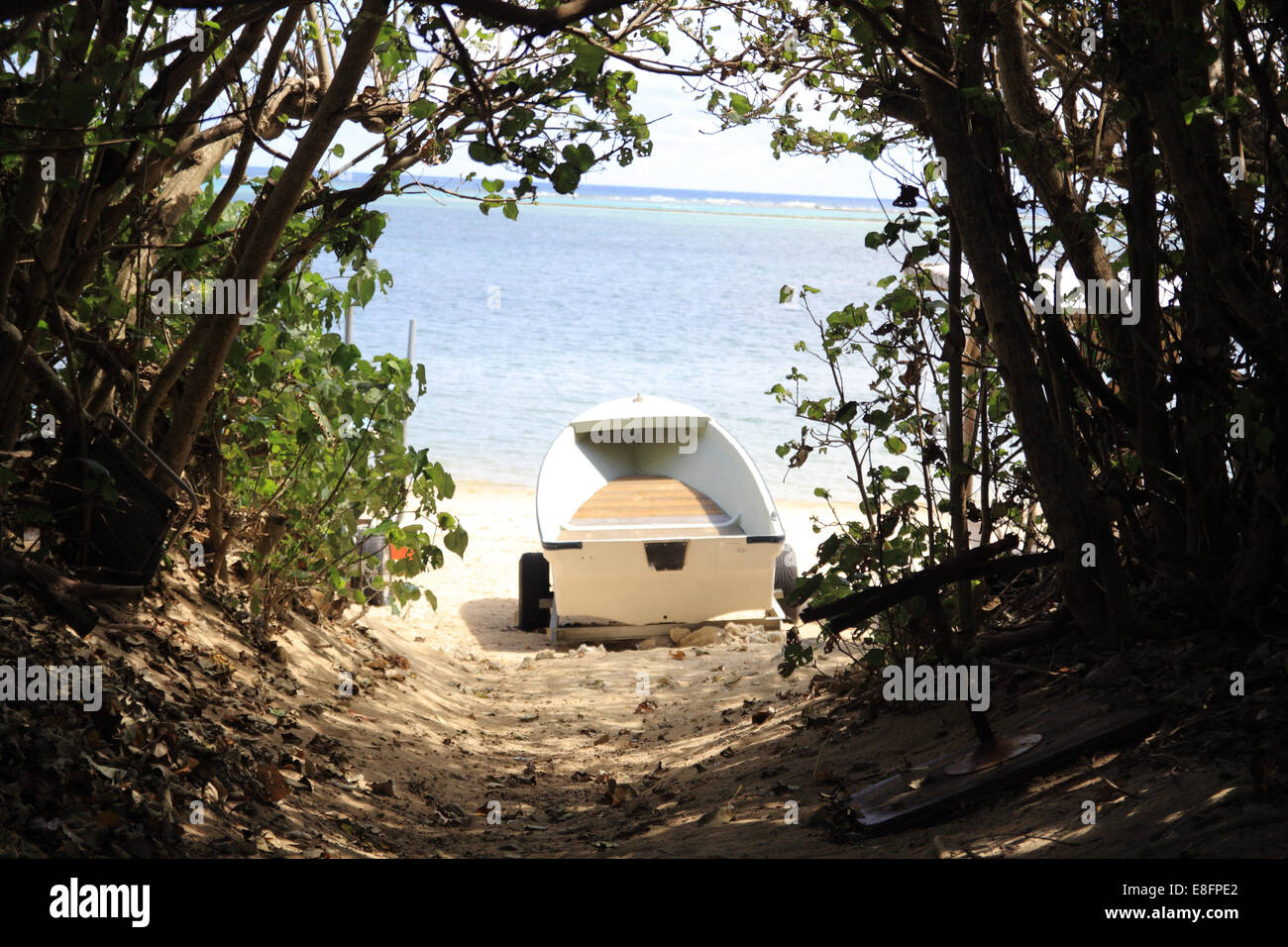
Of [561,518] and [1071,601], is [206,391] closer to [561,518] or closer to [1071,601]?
[1071,601]

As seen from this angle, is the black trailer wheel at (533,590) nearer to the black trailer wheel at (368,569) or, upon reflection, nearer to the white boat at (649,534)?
the white boat at (649,534)

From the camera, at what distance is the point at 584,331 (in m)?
34.9

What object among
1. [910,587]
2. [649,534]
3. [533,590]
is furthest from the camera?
[533,590]

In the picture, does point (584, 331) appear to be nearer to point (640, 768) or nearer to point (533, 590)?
point (533, 590)

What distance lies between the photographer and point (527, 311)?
38.8 m

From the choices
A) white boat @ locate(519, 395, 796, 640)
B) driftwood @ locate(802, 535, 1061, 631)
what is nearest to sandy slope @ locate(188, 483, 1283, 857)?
driftwood @ locate(802, 535, 1061, 631)

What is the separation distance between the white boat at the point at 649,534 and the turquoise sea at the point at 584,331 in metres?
2.80

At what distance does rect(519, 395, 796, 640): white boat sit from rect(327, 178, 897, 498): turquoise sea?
2.80 meters

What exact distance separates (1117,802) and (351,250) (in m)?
3.71

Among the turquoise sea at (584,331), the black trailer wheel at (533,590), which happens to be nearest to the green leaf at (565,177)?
the turquoise sea at (584,331)

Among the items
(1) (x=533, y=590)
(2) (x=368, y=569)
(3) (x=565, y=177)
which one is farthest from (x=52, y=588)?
(1) (x=533, y=590)

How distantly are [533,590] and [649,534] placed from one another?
1.28 meters

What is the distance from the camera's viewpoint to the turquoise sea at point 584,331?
21.4 m

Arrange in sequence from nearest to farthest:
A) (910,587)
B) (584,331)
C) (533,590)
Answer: (910,587) → (533,590) → (584,331)
